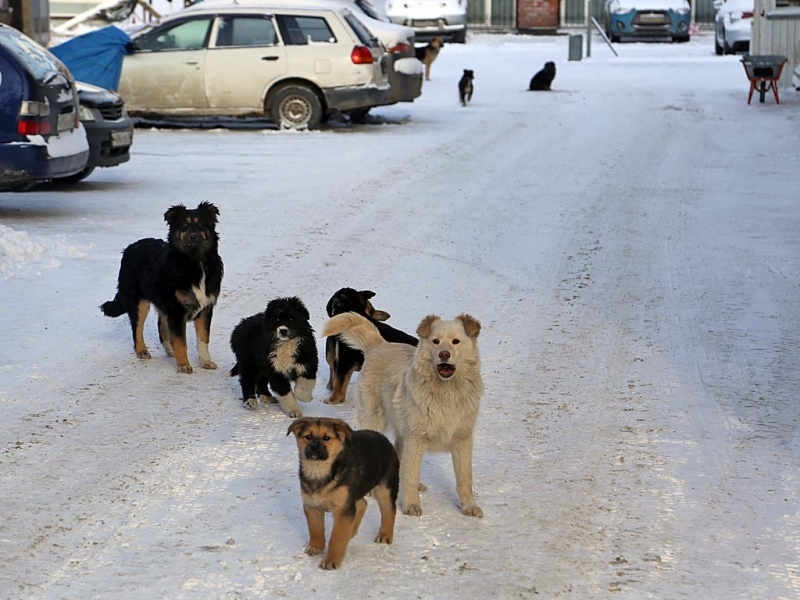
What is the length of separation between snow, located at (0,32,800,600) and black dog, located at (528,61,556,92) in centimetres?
934

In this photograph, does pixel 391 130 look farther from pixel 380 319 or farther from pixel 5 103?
pixel 380 319

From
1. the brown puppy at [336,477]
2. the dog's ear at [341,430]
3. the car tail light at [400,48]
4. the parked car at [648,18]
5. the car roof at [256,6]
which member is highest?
the parked car at [648,18]

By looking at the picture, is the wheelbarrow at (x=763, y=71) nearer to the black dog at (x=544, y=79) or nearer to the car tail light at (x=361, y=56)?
the black dog at (x=544, y=79)

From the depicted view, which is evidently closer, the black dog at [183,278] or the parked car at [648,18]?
the black dog at [183,278]

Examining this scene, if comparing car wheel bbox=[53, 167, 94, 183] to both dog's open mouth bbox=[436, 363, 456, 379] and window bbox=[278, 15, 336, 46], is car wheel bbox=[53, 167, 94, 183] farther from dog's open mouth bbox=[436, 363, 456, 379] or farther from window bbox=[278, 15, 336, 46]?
dog's open mouth bbox=[436, 363, 456, 379]

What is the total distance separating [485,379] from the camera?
25.1 ft

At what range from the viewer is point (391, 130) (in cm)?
2070

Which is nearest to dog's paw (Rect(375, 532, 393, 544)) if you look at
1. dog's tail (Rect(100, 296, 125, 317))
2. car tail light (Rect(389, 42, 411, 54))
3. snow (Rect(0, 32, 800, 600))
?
snow (Rect(0, 32, 800, 600))

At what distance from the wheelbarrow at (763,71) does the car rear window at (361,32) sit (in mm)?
7532

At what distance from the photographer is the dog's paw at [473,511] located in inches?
216

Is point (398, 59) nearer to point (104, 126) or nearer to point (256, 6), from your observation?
point (256, 6)

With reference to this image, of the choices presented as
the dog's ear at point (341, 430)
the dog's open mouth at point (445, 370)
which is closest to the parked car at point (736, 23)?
the dog's open mouth at point (445, 370)

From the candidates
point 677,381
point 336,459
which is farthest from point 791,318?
point 336,459

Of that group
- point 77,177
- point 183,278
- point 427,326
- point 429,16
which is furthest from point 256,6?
point 429,16
